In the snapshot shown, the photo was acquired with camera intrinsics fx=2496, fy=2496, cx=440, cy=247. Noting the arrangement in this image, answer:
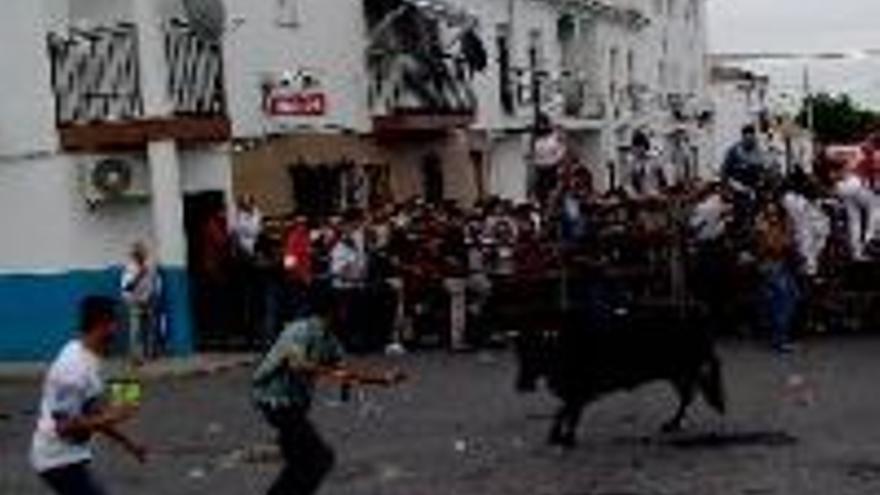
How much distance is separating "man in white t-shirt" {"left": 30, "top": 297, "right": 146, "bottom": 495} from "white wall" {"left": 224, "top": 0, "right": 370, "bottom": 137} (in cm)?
2272

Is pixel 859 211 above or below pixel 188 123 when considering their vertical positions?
below

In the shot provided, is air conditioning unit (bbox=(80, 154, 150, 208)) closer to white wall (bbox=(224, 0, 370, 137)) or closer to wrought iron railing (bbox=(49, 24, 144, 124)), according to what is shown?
wrought iron railing (bbox=(49, 24, 144, 124))

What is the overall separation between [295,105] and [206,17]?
8.06 ft

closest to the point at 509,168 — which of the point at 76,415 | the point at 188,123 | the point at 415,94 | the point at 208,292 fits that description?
the point at 415,94

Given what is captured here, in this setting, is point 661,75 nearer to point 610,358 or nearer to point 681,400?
point 681,400

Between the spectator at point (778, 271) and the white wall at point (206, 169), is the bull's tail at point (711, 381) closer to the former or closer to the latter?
the spectator at point (778, 271)

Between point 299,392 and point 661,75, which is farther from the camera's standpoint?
point 661,75

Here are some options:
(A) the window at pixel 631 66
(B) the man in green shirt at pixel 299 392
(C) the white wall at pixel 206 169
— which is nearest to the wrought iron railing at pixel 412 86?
(C) the white wall at pixel 206 169

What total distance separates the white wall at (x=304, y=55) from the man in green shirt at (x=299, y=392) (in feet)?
69.0

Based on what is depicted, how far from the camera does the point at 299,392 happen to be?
15070 millimetres

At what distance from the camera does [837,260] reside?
97.3ft

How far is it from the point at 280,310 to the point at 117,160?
13.1 feet

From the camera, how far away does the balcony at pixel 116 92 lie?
112 feet

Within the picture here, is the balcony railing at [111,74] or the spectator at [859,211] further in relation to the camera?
the balcony railing at [111,74]
